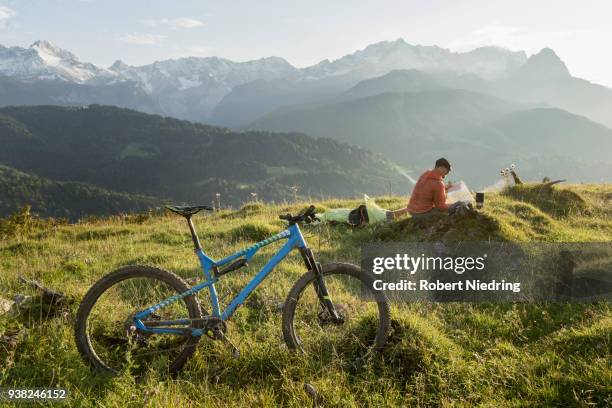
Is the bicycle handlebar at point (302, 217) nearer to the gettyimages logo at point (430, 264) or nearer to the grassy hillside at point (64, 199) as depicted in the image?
the gettyimages logo at point (430, 264)

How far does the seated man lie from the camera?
10594 mm

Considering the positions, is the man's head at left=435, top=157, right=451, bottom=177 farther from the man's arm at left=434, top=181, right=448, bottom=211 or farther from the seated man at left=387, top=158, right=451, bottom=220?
the man's arm at left=434, top=181, right=448, bottom=211

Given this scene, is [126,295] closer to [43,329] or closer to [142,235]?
[43,329]

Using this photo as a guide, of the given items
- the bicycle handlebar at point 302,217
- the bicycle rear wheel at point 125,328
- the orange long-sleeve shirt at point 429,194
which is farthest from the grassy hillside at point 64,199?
the bicycle handlebar at point 302,217

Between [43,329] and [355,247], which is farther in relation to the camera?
[355,247]

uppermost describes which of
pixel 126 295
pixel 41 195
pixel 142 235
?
pixel 126 295

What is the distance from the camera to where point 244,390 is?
4.43 meters

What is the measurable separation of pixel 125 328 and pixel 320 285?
2475 millimetres

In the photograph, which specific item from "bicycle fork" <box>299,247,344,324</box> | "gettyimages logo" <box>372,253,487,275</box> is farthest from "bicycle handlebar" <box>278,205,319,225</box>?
"gettyimages logo" <box>372,253,487,275</box>

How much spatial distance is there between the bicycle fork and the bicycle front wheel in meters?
0.04

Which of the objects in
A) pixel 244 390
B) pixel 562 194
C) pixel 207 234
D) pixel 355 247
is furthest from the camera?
pixel 562 194

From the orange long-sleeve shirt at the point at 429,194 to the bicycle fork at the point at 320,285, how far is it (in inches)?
250

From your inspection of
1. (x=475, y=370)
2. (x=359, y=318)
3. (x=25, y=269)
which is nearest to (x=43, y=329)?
(x=359, y=318)

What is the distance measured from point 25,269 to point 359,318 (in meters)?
7.66
